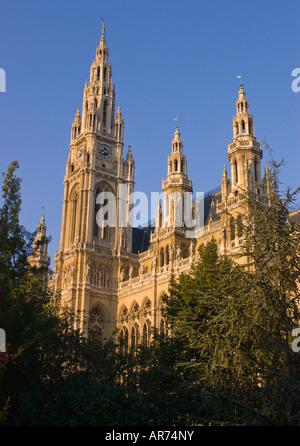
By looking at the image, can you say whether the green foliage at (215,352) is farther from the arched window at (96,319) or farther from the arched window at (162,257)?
the arched window at (96,319)

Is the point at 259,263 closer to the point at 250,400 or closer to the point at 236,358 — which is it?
the point at 236,358

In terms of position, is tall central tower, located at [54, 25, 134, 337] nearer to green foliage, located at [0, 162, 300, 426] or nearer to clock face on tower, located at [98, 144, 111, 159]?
clock face on tower, located at [98, 144, 111, 159]

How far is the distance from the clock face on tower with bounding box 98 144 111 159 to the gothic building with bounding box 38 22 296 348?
11cm

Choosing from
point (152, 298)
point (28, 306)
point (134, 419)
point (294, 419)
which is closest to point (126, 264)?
point (152, 298)

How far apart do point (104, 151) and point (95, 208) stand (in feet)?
22.0

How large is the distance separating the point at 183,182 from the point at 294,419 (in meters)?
38.0

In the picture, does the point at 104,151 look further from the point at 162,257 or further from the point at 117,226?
the point at 162,257

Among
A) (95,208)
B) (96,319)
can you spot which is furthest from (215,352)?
(95,208)

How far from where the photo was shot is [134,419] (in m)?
13.8

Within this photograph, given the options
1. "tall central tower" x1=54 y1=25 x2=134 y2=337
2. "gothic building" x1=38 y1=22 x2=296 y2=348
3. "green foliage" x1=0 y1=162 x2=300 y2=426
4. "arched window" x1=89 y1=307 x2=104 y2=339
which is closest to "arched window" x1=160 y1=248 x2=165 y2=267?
"gothic building" x1=38 y1=22 x2=296 y2=348

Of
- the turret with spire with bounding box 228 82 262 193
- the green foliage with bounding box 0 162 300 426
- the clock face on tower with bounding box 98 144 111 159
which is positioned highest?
the clock face on tower with bounding box 98 144 111 159

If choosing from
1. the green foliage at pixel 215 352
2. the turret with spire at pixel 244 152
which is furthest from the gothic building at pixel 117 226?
the green foliage at pixel 215 352

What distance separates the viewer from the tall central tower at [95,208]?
48.8 metres

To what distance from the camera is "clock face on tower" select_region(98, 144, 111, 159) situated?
2164 inches
